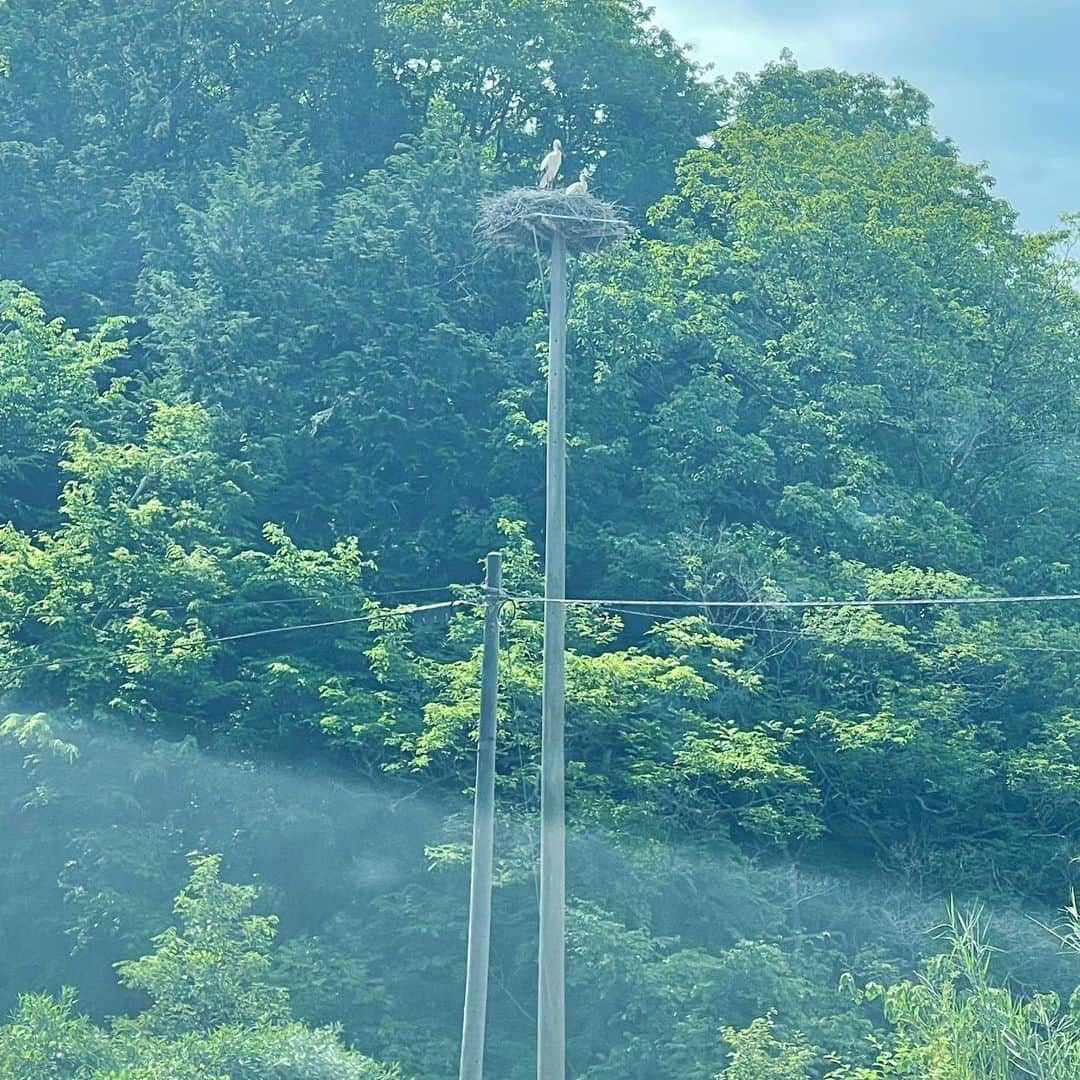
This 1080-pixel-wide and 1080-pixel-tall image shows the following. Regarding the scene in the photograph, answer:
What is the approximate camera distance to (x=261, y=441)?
21.3 meters

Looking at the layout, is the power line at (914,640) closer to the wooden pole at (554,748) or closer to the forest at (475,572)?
the forest at (475,572)

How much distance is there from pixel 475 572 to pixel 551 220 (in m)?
10.1

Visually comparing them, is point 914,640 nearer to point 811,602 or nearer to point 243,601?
point 811,602

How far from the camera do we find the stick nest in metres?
12.4

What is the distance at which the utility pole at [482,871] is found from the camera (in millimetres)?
10492

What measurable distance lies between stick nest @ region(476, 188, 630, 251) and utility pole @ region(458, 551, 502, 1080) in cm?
296

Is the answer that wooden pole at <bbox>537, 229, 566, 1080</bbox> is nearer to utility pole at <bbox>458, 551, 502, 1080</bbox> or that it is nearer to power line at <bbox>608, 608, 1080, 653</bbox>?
utility pole at <bbox>458, 551, 502, 1080</bbox>

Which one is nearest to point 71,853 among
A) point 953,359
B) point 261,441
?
point 261,441

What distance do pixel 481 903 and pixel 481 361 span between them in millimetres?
13248

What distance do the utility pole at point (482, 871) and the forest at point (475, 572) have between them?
2912 mm

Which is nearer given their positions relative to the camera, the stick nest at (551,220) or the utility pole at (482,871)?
the utility pole at (482,871)

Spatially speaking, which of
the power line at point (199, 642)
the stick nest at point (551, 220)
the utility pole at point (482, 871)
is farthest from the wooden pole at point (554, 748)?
the power line at point (199, 642)

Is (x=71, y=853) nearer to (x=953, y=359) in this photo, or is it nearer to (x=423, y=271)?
(x=423, y=271)

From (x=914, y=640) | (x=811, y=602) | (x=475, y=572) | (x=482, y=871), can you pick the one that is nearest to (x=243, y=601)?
(x=475, y=572)
